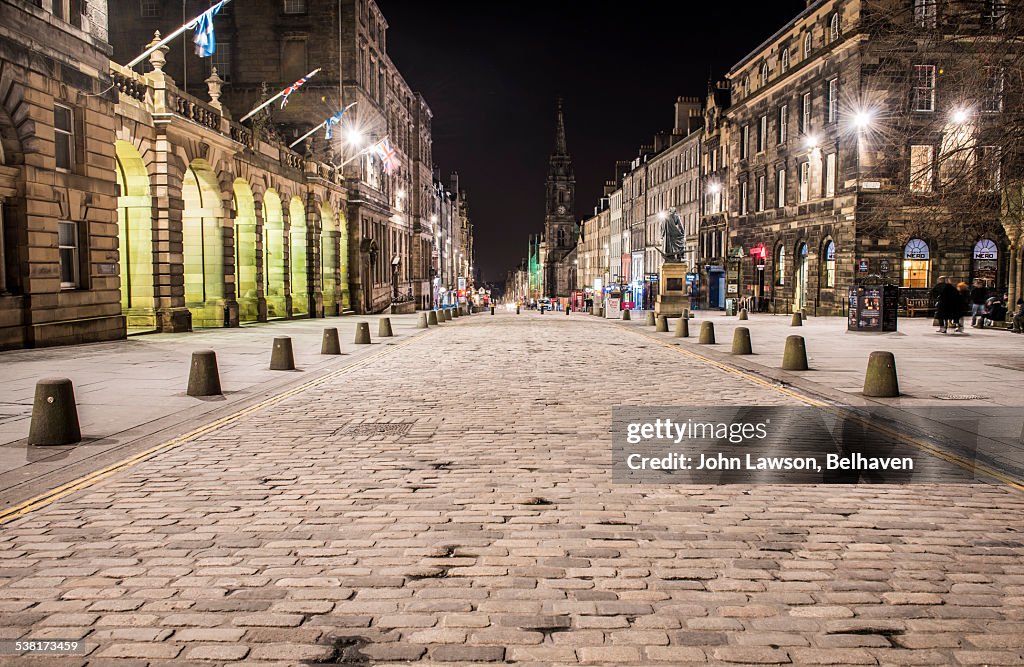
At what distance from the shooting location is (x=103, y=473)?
23.5 feet

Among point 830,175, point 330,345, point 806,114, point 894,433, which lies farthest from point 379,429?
point 806,114

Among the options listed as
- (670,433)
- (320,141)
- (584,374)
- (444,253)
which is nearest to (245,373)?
(584,374)

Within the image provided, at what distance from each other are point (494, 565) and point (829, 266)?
42.8 m

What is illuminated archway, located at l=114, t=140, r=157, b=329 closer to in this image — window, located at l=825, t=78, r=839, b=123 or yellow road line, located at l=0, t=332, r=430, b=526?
yellow road line, located at l=0, t=332, r=430, b=526

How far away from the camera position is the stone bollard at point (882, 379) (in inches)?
456

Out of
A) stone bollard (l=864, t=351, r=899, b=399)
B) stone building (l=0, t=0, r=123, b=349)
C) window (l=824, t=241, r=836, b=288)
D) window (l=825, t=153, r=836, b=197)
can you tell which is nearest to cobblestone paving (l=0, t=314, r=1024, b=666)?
stone bollard (l=864, t=351, r=899, b=399)

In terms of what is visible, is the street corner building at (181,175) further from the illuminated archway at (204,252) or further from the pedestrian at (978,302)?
the pedestrian at (978,302)

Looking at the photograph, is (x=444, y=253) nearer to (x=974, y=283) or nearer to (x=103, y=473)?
(x=974, y=283)

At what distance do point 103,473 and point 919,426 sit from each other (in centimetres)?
919

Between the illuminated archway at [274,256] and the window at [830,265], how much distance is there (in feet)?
98.6

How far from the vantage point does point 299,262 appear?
43.8 m

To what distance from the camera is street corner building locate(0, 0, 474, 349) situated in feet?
63.0

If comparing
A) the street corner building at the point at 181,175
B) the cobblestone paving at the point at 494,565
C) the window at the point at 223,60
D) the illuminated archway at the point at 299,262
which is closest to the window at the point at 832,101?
the street corner building at the point at 181,175

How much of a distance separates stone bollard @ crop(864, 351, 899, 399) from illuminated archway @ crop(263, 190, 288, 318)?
33009 mm
